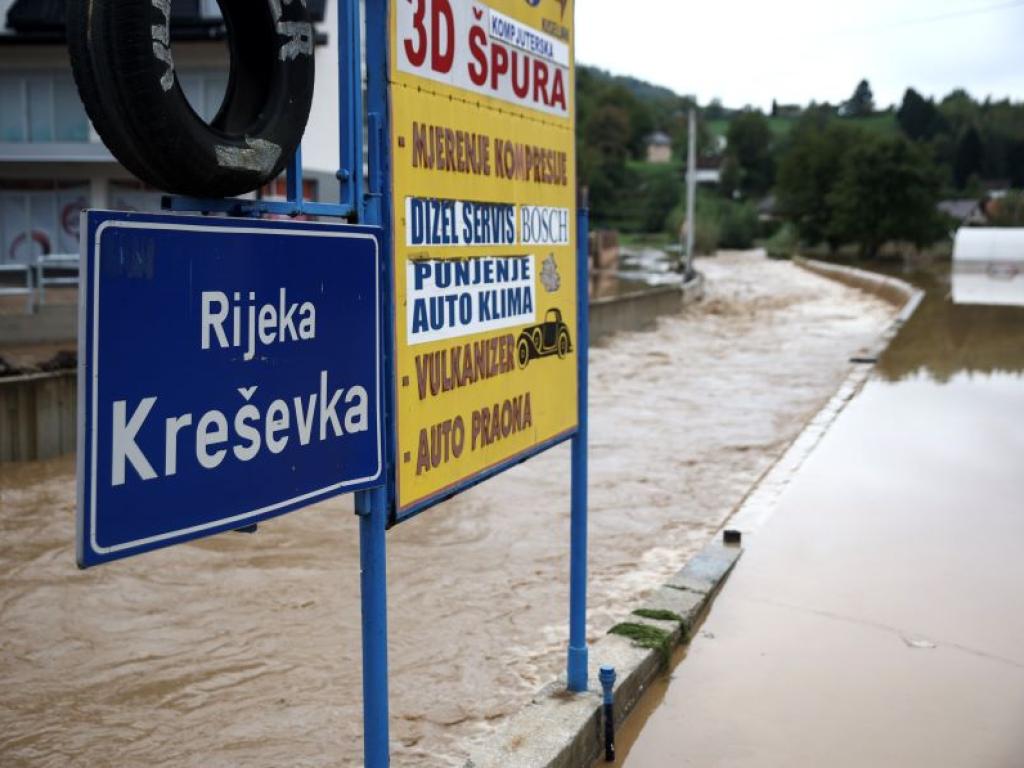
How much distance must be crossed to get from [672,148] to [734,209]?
247ft

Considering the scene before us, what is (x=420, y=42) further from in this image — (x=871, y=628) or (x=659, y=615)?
(x=871, y=628)

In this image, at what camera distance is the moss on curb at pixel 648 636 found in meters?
5.10

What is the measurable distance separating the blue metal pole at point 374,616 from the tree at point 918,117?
129095 mm

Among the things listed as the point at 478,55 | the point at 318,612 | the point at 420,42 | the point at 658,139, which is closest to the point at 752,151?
the point at 658,139

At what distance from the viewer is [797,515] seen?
26.3ft

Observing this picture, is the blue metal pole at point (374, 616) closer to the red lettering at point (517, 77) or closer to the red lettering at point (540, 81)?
the red lettering at point (517, 77)

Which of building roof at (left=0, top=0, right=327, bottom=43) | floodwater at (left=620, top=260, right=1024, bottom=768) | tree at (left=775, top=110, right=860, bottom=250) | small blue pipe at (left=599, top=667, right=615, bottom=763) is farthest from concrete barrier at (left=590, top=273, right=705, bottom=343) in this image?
tree at (left=775, top=110, right=860, bottom=250)

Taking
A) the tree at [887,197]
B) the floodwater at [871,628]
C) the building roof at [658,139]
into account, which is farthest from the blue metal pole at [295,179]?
the building roof at [658,139]

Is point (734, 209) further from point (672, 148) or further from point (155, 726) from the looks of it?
point (155, 726)

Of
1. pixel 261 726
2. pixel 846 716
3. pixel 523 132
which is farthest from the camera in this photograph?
pixel 261 726

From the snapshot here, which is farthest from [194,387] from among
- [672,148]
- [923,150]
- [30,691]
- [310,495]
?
A: [672,148]

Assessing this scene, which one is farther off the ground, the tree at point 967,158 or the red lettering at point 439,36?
the tree at point 967,158

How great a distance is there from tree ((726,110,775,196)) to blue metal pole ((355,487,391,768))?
132 m

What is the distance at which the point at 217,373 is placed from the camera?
2.37 m
